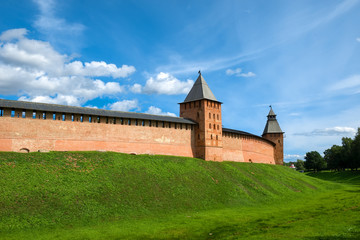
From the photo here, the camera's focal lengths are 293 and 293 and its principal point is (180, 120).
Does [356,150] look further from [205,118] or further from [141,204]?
[141,204]

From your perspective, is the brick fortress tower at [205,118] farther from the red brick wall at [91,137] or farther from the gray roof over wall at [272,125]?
the gray roof over wall at [272,125]

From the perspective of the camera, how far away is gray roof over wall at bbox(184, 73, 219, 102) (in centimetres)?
3941

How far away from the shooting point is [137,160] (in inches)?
1162

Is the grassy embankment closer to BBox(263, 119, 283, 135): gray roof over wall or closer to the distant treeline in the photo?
BBox(263, 119, 283, 135): gray roof over wall

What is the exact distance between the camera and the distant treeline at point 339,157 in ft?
219

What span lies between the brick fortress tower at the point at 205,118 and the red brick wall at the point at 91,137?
1.38m

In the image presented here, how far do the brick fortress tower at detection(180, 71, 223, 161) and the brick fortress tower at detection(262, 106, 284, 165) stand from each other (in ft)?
86.6

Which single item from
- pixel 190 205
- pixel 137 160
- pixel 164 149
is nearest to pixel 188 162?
pixel 164 149

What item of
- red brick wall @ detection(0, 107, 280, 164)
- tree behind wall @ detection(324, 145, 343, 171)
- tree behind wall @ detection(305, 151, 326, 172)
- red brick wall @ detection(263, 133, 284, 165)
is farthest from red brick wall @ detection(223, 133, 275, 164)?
tree behind wall @ detection(305, 151, 326, 172)

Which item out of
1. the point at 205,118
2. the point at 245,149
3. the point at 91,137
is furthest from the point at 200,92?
the point at 91,137

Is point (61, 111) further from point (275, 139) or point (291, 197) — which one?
point (275, 139)

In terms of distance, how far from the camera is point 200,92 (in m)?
39.8

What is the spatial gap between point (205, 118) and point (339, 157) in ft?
193

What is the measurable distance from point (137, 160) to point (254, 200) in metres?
12.2
